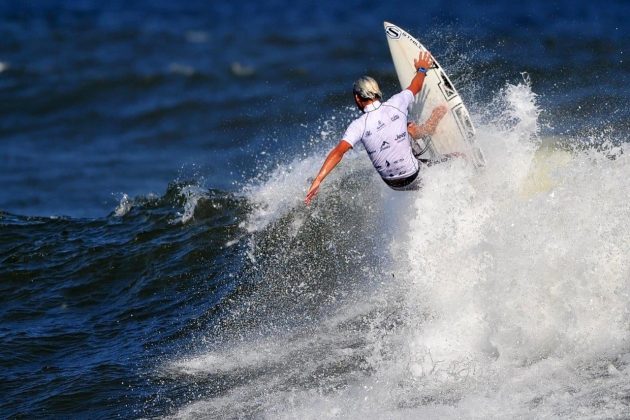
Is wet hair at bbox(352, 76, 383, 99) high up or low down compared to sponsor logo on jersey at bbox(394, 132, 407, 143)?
up

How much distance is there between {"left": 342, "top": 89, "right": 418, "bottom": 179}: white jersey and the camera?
8.66 m

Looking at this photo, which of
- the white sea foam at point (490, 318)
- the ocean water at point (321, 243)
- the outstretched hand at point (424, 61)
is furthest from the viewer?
the outstretched hand at point (424, 61)

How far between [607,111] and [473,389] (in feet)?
26.0

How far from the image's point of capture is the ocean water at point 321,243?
7.64 metres

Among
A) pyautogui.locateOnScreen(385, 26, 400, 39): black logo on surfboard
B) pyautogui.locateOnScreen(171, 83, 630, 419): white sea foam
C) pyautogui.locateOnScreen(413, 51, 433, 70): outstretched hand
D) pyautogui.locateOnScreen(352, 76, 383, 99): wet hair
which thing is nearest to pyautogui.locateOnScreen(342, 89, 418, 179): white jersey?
pyautogui.locateOnScreen(352, 76, 383, 99): wet hair

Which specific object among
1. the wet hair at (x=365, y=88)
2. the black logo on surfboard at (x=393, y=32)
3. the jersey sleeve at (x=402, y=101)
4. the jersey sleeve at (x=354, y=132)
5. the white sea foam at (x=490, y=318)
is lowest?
the white sea foam at (x=490, y=318)

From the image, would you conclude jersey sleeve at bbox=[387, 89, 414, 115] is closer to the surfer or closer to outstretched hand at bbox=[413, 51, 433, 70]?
the surfer

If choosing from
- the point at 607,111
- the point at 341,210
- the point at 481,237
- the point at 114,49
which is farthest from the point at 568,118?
the point at 114,49

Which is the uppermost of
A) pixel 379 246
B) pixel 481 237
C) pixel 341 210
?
pixel 341 210

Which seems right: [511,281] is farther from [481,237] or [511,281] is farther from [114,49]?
[114,49]

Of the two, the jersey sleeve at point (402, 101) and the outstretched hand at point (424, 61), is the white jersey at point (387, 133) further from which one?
the outstretched hand at point (424, 61)

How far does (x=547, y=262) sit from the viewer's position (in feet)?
26.0

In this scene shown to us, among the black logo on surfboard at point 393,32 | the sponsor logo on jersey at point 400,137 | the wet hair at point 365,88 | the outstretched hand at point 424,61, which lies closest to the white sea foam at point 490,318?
the sponsor logo on jersey at point 400,137

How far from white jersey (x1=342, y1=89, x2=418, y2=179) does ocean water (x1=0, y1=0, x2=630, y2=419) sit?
1.94 feet
